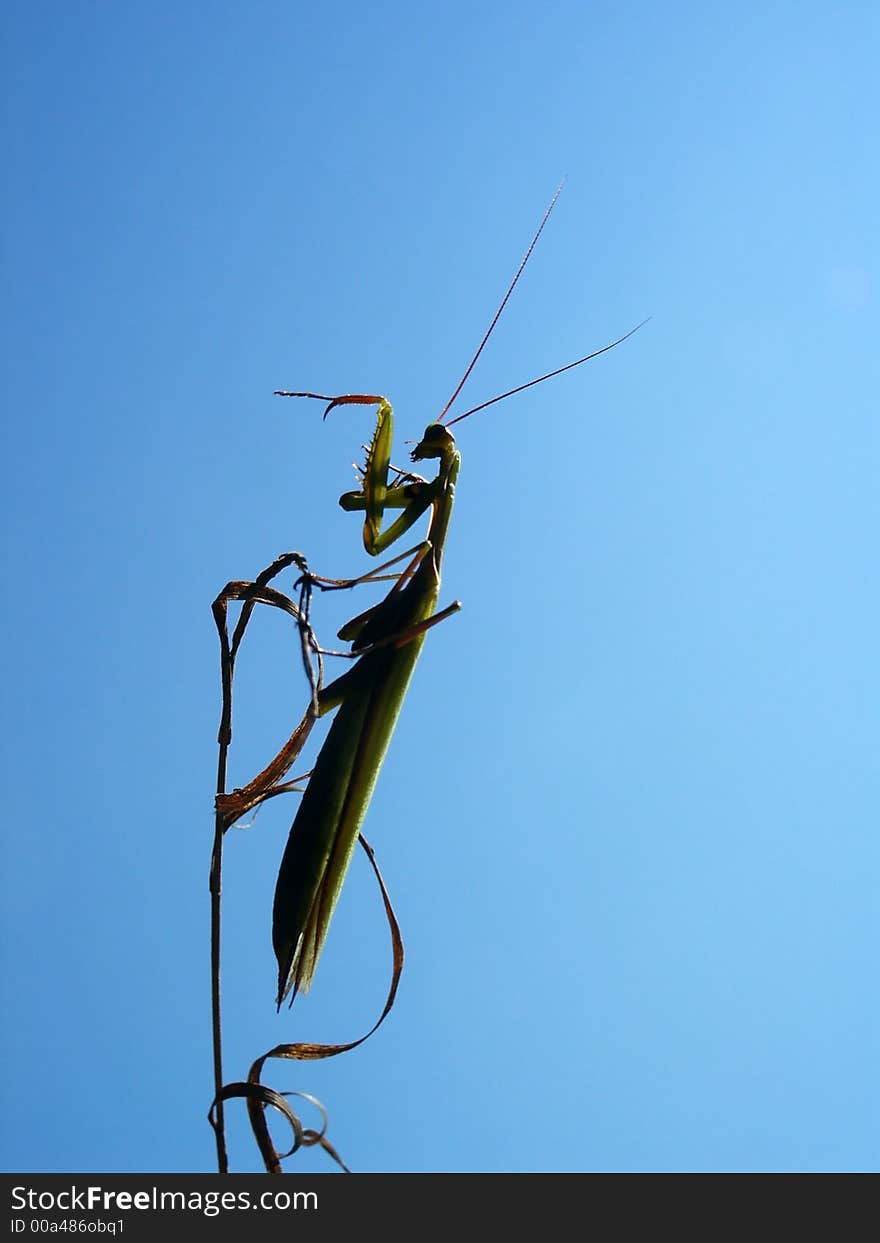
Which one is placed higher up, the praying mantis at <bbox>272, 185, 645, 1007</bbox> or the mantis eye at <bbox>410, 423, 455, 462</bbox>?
the mantis eye at <bbox>410, 423, 455, 462</bbox>

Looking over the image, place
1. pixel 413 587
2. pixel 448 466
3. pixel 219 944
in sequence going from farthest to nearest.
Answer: pixel 448 466
pixel 413 587
pixel 219 944

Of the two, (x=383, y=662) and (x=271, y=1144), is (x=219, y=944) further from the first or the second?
(x=383, y=662)

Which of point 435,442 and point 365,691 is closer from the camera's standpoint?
point 365,691

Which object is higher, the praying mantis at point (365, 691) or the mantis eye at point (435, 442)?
the mantis eye at point (435, 442)

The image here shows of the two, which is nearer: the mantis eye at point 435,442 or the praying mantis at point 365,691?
the praying mantis at point 365,691

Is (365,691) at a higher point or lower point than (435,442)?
lower

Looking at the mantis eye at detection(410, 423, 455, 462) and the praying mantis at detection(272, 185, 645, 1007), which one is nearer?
the praying mantis at detection(272, 185, 645, 1007)
